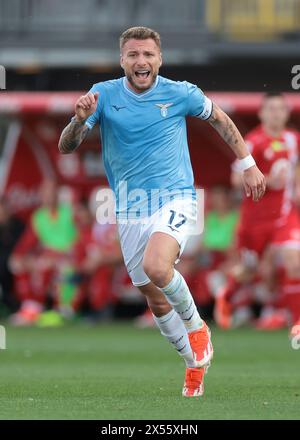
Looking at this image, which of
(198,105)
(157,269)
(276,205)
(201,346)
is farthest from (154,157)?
(276,205)

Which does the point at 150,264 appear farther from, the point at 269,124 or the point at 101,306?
the point at 101,306

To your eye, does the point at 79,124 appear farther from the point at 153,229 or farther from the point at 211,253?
the point at 211,253

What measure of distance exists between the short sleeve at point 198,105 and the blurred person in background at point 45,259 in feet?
32.5

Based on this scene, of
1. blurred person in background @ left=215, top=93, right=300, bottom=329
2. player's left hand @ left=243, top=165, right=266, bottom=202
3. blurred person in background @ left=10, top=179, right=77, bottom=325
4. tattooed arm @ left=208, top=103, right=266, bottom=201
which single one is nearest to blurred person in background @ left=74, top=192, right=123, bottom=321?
blurred person in background @ left=10, top=179, right=77, bottom=325

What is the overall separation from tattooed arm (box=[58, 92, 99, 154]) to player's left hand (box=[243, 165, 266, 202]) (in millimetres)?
1202

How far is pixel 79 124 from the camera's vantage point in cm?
859

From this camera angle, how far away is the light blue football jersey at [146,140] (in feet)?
28.9

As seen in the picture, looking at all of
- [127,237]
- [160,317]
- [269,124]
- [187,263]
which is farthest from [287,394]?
[187,263]

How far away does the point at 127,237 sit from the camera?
8.94m

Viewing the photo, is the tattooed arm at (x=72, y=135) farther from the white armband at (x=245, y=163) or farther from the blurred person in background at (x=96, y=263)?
the blurred person in background at (x=96, y=263)

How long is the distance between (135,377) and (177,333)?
1.69 metres

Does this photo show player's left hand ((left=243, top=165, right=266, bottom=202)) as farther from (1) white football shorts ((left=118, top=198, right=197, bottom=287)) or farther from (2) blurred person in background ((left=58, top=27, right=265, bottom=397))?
(1) white football shorts ((left=118, top=198, right=197, bottom=287))

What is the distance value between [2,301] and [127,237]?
36.1ft

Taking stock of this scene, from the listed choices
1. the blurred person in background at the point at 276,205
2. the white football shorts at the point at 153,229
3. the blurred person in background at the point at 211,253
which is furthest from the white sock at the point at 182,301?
the blurred person in background at the point at 211,253
